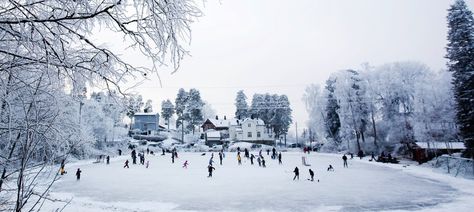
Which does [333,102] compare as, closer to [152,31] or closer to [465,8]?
[465,8]

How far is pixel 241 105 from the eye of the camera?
103 m

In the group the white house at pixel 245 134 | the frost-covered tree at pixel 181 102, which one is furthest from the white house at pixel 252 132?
the frost-covered tree at pixel 181 102

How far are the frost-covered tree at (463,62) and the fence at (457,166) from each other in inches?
61.0

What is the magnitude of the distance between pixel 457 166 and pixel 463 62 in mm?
9238

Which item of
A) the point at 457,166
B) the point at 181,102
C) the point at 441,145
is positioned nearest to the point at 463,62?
the point at 457,166

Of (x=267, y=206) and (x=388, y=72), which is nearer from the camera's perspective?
(x=267, y=206)

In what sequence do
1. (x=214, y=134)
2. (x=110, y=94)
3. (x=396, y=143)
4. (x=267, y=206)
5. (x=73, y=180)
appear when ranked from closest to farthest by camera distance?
(x=110, y=94) → (x=267, y=206) → (x=73, y=180) → (x=396, y=143) → (x=214, y=134)

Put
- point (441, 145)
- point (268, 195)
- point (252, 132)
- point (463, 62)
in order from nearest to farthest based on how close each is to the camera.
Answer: point (268, 195) → point (463, 62) → point (441, 145) → point (252, 132)

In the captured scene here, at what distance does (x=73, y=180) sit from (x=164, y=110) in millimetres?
80668

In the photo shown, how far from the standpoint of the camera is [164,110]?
101 metres

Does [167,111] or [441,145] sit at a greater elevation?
[167,111]

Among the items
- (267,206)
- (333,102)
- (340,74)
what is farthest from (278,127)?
(267,206)

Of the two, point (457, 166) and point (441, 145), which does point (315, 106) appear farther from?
point (457, 166)

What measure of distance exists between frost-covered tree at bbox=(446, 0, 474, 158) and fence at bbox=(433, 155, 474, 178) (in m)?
1.55
